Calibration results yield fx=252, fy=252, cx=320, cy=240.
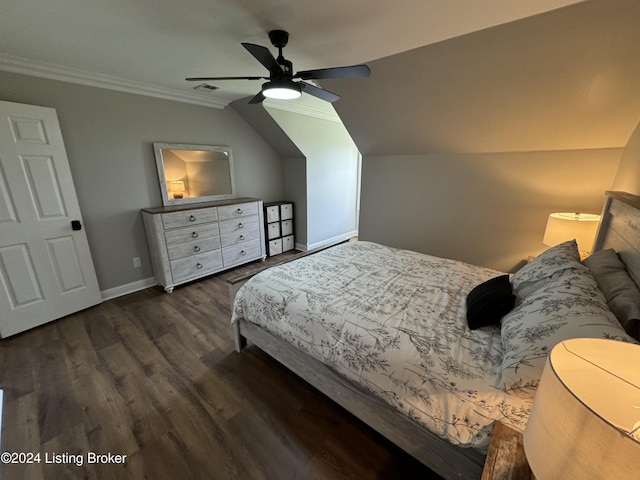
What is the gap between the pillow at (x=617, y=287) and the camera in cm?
106

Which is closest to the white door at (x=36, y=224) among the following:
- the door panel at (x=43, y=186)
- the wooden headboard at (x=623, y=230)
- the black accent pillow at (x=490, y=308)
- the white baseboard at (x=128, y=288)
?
the door panel at (x=43, y=186)

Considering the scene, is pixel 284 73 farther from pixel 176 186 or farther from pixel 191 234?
pixel 176 186

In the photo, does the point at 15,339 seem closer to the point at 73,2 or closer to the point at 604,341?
the point at 73,2

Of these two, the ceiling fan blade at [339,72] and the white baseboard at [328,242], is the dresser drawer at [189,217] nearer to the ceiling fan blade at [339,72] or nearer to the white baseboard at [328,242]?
the white baseboard at [328,242]

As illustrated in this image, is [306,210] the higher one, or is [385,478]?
[306,210]

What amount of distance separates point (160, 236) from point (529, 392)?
3377mm

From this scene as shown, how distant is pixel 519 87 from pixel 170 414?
133 inches

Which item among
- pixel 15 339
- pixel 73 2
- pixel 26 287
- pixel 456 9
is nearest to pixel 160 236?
pixel 26 287

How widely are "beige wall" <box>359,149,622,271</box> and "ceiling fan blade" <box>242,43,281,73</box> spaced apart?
2169mm

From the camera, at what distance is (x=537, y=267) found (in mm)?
1586

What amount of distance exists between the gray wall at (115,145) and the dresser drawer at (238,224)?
85cm

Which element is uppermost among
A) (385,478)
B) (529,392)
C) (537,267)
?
(537,267)

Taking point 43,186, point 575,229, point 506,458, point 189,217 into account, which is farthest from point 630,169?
point 43,186

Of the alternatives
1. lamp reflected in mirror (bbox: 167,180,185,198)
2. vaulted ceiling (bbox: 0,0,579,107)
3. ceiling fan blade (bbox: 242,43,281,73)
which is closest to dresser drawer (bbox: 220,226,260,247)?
lamp reflected in mirror (bbox: 167,180,185,198)
